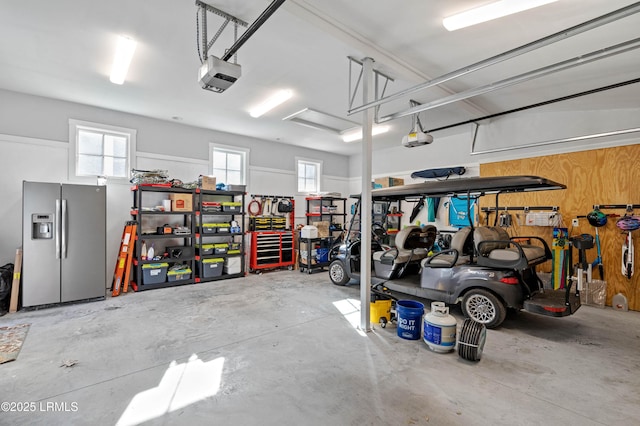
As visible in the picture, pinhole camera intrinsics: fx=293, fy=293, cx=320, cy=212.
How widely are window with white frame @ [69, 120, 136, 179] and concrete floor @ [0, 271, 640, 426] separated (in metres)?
2.56

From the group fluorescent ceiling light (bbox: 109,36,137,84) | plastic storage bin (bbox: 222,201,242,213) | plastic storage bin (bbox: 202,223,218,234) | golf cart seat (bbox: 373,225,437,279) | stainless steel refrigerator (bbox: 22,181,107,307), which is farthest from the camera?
plastic storage bin (bbox: 222,201,242,213)

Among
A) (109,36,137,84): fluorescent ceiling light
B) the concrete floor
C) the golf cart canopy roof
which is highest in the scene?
(109,36,137,84): fluorescent ceiling light

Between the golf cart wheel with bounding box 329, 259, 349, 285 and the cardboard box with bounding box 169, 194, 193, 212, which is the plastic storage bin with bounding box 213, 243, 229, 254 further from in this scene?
the golf cart wheel with bounding box 329, 259, 349, 285

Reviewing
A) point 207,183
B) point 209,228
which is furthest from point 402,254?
point 207,183

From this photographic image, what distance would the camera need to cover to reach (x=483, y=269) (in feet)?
11.9

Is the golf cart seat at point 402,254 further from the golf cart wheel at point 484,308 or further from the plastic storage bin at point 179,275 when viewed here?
the plastic storage bin at point 179,275

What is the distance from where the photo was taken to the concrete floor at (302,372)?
2.07 meters

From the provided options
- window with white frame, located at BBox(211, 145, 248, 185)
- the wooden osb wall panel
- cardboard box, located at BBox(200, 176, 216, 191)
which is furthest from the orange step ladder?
the wooden osb wall panel

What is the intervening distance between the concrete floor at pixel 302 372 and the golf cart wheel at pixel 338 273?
1.48m

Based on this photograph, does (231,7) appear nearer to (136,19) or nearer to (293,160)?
(136,19)

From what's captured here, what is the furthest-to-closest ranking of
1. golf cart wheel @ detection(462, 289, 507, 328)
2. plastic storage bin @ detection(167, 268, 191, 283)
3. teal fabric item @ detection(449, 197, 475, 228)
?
teal fabric item @ detection(449, 197, 475, 228), plastic storage bin @ detection(167, 268, 191, 283), golf cart wheel @ detection(462, 289, 507, 328)

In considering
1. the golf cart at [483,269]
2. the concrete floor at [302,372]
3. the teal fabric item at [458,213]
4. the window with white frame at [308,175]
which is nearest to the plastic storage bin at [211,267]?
the concrete floor at [302,372]

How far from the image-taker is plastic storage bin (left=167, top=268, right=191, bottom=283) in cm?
557

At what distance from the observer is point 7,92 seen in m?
4.69
